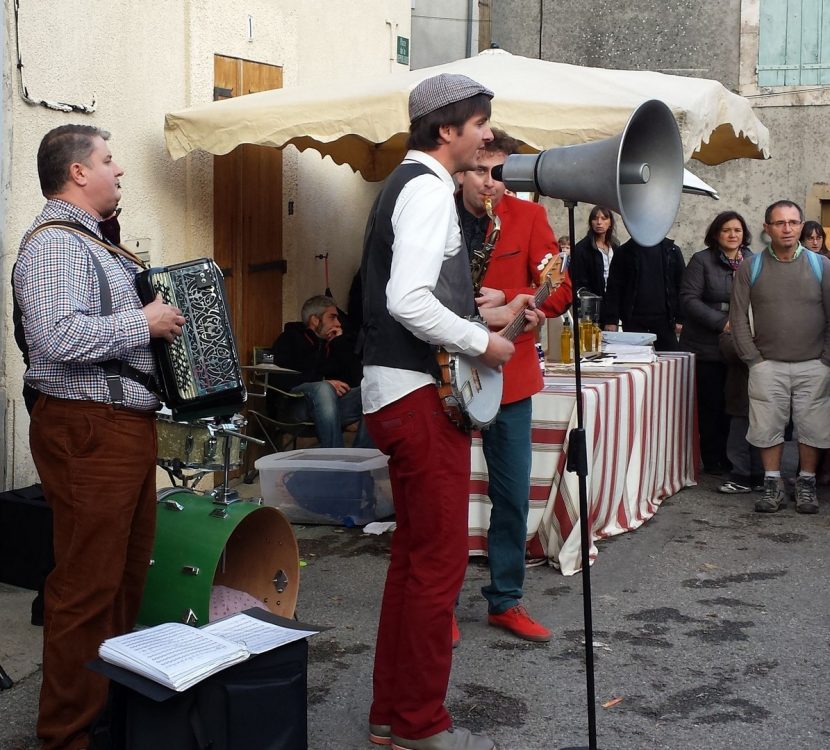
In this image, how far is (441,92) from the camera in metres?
3.49

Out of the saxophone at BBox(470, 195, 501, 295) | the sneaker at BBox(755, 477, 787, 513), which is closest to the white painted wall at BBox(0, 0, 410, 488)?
the saxophone at BBox(470, 195, 501, 295)

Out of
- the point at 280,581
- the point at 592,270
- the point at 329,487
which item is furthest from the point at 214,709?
the point at 592,270

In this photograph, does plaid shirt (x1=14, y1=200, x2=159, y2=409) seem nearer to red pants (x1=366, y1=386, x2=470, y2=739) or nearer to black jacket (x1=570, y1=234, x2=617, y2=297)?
red pants (x1=366, y1=386, x2=470, y2=739)

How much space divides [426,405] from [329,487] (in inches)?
138

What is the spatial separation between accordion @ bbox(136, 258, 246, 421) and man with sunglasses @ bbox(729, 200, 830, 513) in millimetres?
4492

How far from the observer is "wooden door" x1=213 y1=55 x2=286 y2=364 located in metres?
8.09

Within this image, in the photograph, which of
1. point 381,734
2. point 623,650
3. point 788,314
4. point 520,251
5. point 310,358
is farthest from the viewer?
point 310,358

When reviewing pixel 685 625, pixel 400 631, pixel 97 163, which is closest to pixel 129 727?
pixel 400 631

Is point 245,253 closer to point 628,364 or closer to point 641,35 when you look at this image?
point 628,364

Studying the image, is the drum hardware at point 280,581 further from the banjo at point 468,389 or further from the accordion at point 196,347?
the banjo at point 468,389

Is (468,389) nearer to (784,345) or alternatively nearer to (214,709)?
(214,709)

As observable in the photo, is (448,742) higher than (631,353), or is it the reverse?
(631,353)

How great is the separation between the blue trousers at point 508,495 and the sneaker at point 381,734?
1230 millimetres

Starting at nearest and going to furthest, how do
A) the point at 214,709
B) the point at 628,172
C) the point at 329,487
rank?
the point at 214,709, the point at 628,172, the point at 329,487
